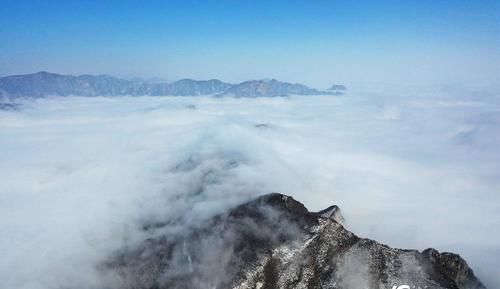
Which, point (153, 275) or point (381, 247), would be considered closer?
point (381, 247)

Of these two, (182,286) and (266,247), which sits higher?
(266,247)

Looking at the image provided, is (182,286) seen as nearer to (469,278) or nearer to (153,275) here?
(153,275)

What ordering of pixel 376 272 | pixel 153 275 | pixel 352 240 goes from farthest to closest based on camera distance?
pixel 153 275 < pixel 352 240 < pixel 376 272

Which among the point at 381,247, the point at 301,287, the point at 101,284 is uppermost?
the point at 381,247

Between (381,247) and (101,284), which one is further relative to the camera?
(101,284)

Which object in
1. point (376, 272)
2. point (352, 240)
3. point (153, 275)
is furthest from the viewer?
point (153, 275)

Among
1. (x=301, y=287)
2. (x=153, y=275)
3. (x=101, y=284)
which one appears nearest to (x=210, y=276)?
(x=153, y=275)

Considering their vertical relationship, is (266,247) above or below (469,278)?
above

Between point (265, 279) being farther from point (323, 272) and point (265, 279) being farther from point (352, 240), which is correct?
point (352, 240)

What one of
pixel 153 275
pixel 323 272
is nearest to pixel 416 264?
pixel 323 272
